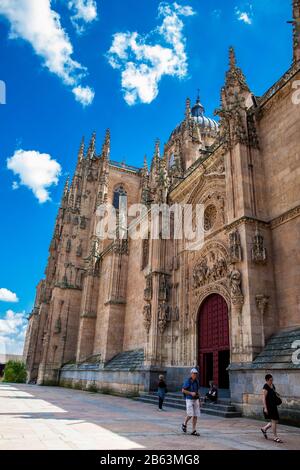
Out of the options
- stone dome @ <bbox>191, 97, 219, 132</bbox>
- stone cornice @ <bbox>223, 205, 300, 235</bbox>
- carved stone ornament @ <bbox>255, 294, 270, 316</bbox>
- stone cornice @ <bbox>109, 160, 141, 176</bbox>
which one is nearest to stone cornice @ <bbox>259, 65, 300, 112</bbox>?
stone cornice @ <bbox>223, 205, 300, 235</bbox>

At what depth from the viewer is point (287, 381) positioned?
9.05 metres

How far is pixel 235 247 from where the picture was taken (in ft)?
40.6

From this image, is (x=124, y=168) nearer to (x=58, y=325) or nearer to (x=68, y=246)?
(x=68, y=246)

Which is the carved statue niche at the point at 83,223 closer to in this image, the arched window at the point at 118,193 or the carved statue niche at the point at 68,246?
the carved statue niche at the point at 68,246

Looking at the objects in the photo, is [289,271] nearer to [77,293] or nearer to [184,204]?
[184,204]

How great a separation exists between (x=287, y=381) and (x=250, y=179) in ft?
24.2

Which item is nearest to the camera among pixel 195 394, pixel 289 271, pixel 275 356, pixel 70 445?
pixel 70 445

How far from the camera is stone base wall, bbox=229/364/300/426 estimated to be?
28.7 ft

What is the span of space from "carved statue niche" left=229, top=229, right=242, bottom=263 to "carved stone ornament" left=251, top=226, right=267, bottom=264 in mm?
464

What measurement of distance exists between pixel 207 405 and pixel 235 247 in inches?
214

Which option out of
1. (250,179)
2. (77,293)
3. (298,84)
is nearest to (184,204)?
(250,179)

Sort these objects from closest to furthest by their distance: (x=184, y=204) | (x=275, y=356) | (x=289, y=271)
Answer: (x=275, y=356), (x=289, y=271), (x=184, y=204)

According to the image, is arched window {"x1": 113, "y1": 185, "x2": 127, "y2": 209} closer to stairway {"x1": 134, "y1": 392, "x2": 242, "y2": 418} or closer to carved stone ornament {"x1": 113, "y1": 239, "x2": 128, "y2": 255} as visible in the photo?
carved stone ornament {"x1": 113, "y1": 239, "x2": 128, "y2": 255}

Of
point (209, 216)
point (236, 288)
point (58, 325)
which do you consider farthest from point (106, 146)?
point (236, 288)
